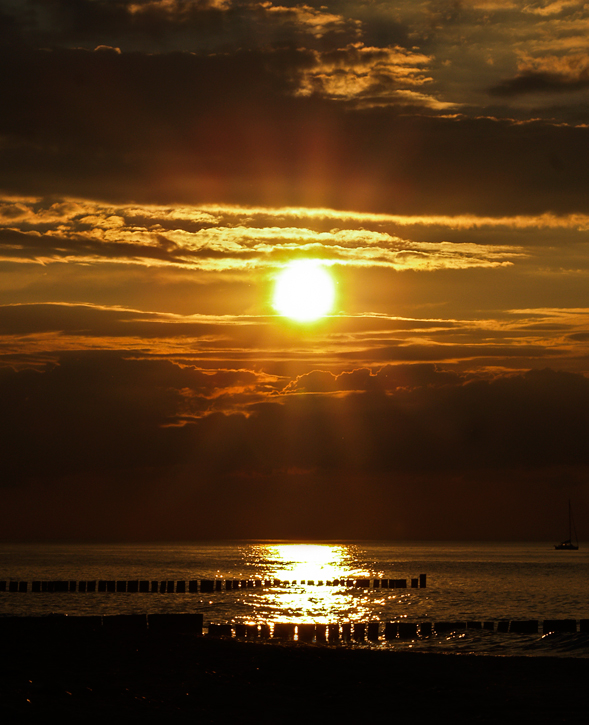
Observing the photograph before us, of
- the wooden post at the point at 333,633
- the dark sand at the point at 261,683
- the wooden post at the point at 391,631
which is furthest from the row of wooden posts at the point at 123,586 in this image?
the dark sand at the point at 261,683

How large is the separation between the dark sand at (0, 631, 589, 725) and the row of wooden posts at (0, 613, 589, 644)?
0.70m

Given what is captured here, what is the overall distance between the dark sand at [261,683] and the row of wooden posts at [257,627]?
0.70m

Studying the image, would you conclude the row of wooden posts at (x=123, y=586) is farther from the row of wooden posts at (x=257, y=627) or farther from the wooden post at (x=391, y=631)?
the row of wooden posts at (x=257, y=627)

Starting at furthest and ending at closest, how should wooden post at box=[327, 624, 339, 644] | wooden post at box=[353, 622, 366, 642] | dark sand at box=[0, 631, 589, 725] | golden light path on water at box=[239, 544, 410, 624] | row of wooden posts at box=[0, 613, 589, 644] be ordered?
golden light path on water at box=[239, 544, 410, 624] → wooden post at box=[353, 622, 366, 642] → wooden post at box=[327, 624, 339, 644] → row of wooden posts at box=[0, 613, 589, 644] → dark sand at box=[0, 631, 589, 725]

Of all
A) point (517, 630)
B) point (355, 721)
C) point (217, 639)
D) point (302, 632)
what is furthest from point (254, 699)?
point (517, 630)

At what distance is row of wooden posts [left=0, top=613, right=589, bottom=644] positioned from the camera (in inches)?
1001

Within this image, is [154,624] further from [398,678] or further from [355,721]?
[355,721]

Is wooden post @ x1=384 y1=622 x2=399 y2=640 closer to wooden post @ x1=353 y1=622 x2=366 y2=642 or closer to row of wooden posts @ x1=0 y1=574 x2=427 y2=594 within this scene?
wooden post @ x1=353 y1=622 x2=366 y2=642

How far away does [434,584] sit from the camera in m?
86.6

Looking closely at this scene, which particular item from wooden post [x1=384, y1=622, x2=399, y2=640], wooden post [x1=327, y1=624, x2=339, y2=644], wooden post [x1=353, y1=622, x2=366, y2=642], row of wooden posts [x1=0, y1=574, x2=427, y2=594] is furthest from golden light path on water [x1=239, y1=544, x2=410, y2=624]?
wooden post [x1=327, y1=624, x2=339, y2=644]

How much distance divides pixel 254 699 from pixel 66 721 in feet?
15.5

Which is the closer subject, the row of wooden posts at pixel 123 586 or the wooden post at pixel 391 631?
the wooden post at pixel 391 631

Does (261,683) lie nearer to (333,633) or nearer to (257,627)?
(257,627)

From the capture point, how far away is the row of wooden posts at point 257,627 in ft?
83.5
